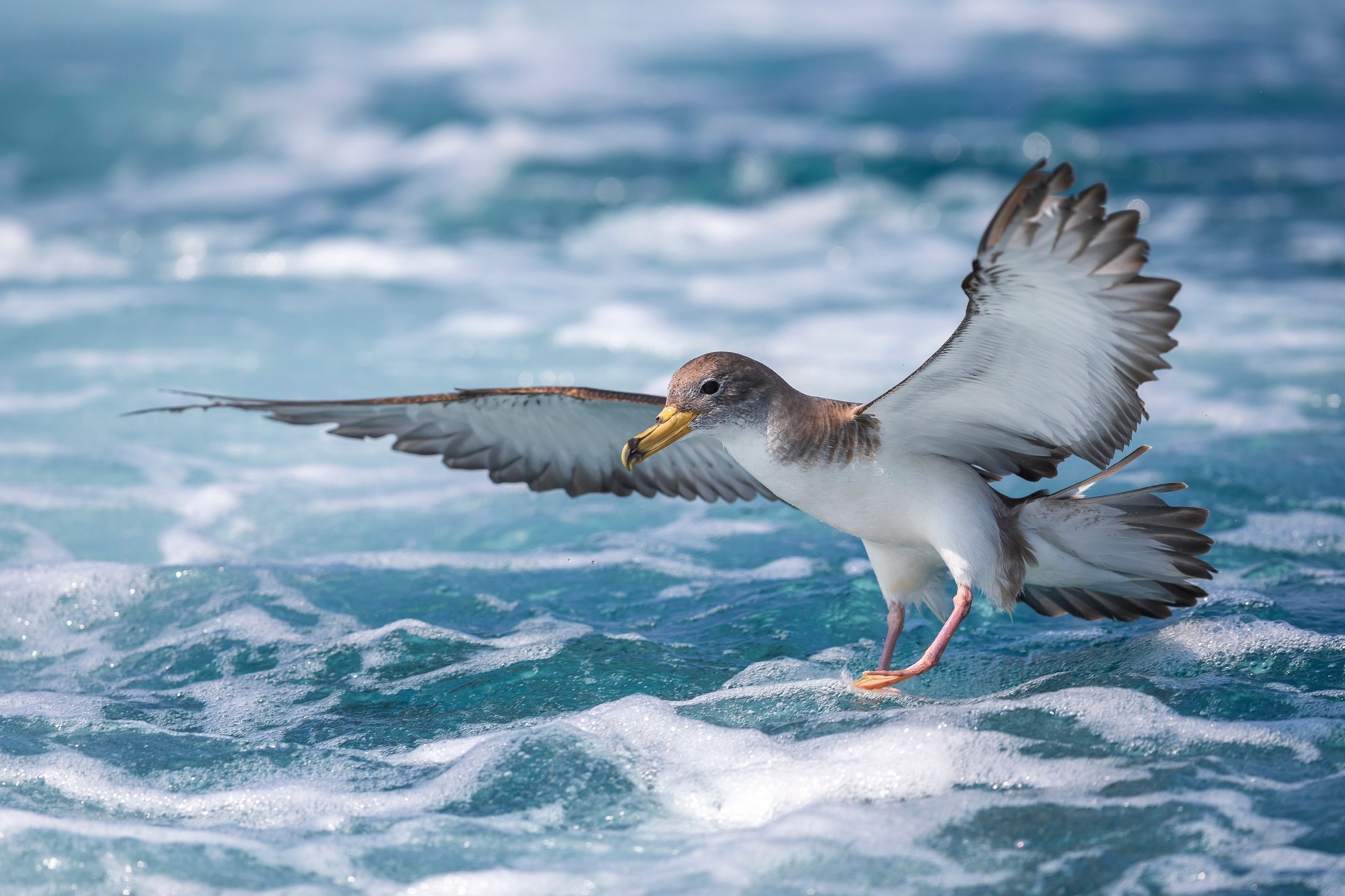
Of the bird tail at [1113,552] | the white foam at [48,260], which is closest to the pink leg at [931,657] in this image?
the bird tail at [1113,552]

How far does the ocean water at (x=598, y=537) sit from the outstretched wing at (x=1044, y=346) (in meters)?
0.90

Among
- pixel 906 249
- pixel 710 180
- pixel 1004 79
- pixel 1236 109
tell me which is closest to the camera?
pixel 906 249

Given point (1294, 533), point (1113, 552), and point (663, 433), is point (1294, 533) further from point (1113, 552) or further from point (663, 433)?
point (663, 433)

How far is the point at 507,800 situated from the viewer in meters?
4.09

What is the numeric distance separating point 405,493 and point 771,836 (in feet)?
15.9

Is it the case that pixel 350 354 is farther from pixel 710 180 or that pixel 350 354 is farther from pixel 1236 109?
pixel 1236 109

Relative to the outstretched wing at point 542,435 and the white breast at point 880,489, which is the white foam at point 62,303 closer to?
the outstretched wing at point 542,435

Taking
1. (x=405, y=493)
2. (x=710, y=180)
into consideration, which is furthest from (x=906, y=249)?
(x=405, y=493)

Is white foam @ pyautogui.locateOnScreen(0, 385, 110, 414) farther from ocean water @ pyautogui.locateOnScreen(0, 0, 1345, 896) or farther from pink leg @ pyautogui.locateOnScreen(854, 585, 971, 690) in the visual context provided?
pink leg @ pyautogui.locateOnScreen(854, 585, 971, 690)

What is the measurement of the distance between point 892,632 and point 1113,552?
Result: 87 cm

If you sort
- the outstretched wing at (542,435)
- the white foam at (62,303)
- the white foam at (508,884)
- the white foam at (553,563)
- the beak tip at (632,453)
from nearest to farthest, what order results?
1. the white foam at (508,884)
2. the beak tip at (632,453)
3. the outstretched wing at (542,435)
4. the white foam at (553,563)
5. the white foam at (62,303)

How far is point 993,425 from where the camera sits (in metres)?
4.71

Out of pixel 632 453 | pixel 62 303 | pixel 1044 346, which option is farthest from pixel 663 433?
pixel 62 303

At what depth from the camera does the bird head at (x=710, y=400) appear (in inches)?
177
